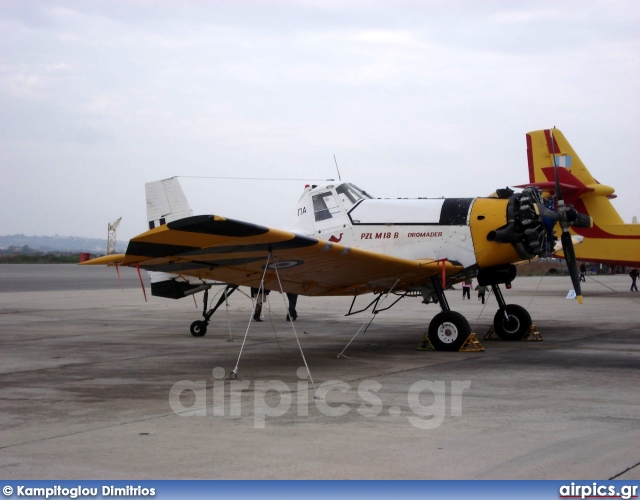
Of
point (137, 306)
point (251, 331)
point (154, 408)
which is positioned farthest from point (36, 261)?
point (154, 408)

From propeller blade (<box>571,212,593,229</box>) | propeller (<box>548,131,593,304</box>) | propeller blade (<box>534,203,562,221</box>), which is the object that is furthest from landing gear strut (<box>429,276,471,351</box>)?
propeller blade (<box>571,212,593,229</box>)

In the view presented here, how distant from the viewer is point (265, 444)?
6.37 meters

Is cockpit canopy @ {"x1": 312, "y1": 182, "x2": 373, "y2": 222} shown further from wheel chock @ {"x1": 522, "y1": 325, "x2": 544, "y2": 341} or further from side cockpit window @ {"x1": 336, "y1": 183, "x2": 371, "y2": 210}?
wheel chock @ {"x1": 522, "y1": 325, "x2": 544, "y2": 341}

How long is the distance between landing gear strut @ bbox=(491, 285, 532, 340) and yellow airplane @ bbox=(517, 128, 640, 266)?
43.0ft

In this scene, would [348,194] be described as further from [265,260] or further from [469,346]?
[265,260]

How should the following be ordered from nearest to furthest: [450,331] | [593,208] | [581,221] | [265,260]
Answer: [265,260] < [450,331] < [581,221] < [593,208]

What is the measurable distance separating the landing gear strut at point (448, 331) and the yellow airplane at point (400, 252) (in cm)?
2

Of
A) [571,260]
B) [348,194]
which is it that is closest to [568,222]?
[571,260]

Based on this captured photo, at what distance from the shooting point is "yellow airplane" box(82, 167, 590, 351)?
36.6 ft

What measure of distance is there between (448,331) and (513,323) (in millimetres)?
2924

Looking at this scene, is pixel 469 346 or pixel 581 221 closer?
pixel 469 346

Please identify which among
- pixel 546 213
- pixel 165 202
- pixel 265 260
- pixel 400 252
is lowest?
pixel 400 252

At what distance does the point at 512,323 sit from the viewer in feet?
50.3

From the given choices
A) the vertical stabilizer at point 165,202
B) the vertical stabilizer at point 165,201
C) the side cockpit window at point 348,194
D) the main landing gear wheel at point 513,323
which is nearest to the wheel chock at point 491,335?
the main landing gear wheel at point 513,323
